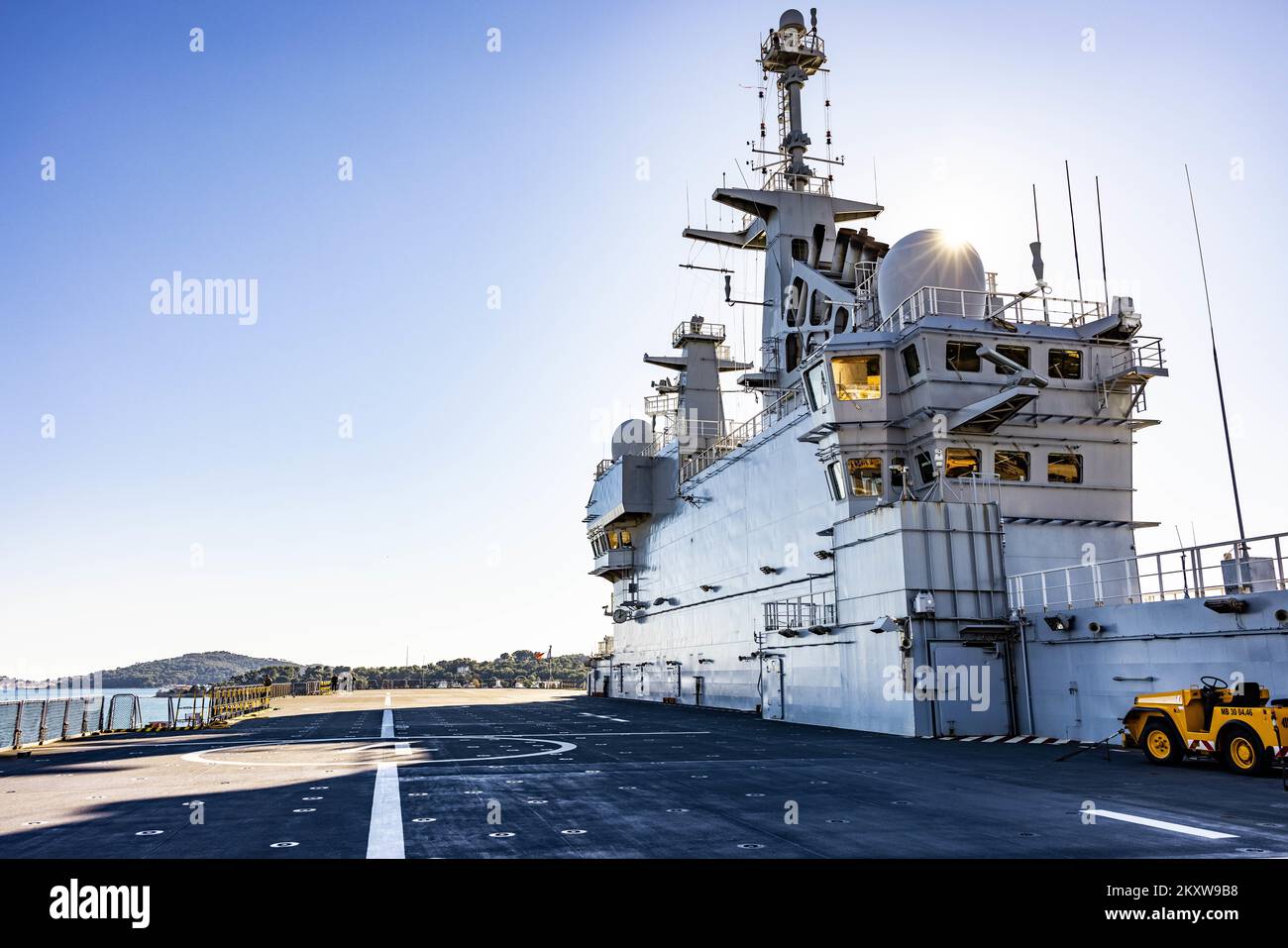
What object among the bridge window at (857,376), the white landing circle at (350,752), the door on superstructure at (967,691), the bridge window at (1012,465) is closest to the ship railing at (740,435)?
the bridge window at (857,376)

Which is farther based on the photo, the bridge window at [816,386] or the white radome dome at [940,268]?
the bridge window at [816,386]

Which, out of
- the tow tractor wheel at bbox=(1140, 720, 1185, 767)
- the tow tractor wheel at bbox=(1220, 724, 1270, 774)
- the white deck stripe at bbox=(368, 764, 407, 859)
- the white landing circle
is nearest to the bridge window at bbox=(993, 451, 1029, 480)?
the tow tractor wheel at bbox=(1140, 720, 1185, 767)

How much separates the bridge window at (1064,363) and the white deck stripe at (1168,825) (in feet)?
66.9

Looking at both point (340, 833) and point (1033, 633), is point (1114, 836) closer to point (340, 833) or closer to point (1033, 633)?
point (340, 833)

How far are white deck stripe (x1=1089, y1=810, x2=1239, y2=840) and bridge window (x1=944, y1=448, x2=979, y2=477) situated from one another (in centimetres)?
1773

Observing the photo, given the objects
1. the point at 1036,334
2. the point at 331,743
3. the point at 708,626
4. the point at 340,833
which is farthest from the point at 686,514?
the point at 340,833

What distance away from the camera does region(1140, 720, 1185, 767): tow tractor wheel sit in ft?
56.2

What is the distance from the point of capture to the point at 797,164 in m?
44.8

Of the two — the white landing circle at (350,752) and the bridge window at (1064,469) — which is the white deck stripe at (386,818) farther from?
the bridge window at (1064,469)

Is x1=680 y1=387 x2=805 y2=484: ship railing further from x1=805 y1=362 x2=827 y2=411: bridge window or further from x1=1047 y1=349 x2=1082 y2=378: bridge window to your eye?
x1=1047 y1=349 x2=1082 y2=378: bridge window

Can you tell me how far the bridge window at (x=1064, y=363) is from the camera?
95.3 feet

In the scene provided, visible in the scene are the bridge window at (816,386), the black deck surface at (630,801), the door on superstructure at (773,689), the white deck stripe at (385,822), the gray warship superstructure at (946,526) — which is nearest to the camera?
the white deck stripe at (385,822)

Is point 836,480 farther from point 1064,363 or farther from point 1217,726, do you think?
point 1217,726
